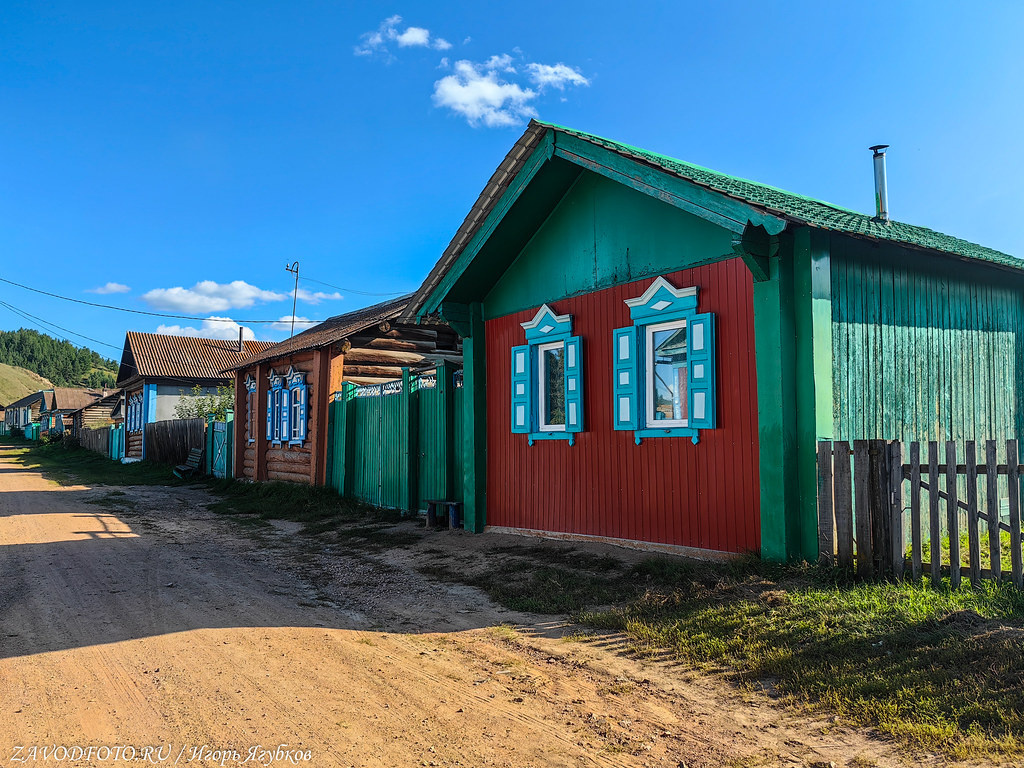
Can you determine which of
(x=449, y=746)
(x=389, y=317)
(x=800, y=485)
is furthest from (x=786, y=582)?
(x=389, y=317)

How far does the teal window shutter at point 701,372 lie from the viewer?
787 centimetres

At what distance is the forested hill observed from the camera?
164250 mm

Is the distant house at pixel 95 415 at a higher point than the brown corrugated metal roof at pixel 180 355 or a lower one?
lower

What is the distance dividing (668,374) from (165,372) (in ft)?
104

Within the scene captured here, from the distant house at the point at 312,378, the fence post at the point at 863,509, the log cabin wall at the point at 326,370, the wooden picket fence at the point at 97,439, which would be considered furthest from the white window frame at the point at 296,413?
the wooden picket fence at the point at 97,439

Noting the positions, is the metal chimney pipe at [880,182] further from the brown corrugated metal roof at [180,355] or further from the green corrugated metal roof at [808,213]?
the brown corrugated metal roof at [180,355]

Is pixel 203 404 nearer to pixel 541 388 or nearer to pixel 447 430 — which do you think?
pixel 447 430

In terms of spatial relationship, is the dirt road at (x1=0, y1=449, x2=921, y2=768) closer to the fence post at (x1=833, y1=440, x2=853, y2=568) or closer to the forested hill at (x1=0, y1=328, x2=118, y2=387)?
the fence post at (x1=833, y1=440, x2=853, y2=568)

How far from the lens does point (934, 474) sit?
587 cm

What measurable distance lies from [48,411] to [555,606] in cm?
8817

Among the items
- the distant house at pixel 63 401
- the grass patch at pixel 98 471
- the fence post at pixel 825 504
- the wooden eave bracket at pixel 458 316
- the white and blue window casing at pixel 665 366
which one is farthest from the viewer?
the distant house at pixel 63 401

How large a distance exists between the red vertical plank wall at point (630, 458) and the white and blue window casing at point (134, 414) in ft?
94.6

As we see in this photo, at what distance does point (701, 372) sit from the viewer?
801cm

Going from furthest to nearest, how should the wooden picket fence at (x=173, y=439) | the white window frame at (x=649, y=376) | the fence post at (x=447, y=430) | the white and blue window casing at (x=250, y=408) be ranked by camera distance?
the wooden picket fence at (x=173, y=439) < the white and blue window casing at (x=250, y=408) < the fence post at (x=447, y=430) < the white window frame at (x=649, y=376)
